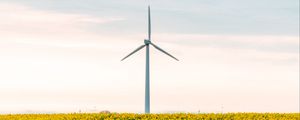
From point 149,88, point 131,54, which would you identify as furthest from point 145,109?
point 131,54

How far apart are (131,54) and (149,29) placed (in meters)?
2.40

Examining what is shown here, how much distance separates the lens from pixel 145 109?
39.2 metres

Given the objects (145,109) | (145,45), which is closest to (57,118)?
(145,109)

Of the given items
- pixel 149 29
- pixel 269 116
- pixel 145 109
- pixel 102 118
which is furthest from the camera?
pixel 149 29

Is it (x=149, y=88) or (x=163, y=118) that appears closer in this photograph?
(x=163, y=118)

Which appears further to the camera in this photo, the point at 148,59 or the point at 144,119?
the point at 148,59

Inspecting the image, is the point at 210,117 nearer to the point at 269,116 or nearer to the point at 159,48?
the point at 269,116

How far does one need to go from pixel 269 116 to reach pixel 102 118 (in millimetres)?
8225

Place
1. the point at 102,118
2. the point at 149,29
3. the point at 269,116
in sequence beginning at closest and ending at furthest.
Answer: the point at 102,118 < the point at 269,116 < the point at 149,29

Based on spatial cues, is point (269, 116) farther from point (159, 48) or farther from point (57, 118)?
point (159, 48)

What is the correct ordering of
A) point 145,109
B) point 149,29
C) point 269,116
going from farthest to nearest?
point 149,29 < point 145,109 < point 269,116

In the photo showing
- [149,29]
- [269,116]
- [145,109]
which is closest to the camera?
[269,116]

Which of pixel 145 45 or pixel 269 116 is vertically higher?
pixel 145 45

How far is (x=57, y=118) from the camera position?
88.9ft
